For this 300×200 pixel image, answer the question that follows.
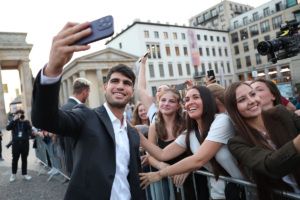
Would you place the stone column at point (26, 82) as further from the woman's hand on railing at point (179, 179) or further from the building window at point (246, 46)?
the building window at point (246, 46)

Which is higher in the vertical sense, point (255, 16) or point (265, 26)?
point (255, 16)

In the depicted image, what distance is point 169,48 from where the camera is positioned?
55.5 metres

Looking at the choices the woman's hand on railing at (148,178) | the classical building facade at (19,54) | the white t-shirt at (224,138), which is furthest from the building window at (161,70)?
the white t-shirt at (224,138)

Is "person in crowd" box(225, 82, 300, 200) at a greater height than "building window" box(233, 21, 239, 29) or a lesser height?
lesser

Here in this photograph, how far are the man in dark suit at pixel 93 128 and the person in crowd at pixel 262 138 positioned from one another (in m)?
0.81

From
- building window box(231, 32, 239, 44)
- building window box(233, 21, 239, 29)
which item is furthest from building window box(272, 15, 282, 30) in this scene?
building window box(233, 21, 239, 29)

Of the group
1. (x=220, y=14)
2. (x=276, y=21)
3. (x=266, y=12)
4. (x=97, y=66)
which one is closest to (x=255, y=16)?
(x=266, y=12)

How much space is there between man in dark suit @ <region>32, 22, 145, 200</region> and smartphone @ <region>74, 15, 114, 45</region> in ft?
→ 0.08

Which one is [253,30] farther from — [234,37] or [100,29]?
[100,29]

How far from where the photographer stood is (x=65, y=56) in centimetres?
145

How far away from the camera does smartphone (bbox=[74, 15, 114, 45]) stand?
1.39 metres

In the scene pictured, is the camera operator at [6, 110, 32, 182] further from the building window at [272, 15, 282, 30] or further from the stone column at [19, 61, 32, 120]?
the building window at [272, 15, 282, 30]

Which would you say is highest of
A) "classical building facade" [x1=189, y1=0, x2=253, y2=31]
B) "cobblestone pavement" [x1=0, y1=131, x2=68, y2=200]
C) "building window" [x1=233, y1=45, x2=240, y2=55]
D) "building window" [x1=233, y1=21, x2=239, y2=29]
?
"classical building facade" [x1=189, y1=0, x2=253, y2=31]

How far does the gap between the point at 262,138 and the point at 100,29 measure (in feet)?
4.79
